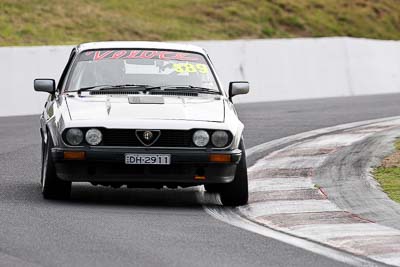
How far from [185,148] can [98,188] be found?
189cm

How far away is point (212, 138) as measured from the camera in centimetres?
1174

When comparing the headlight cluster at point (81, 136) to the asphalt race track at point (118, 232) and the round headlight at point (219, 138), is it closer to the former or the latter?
the asphalt race track at point (118, 232)

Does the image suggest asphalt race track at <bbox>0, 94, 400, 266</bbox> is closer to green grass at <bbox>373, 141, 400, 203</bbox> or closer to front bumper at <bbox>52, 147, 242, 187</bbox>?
front bumper at <bbox>52, 147, 242, 187</bbox>

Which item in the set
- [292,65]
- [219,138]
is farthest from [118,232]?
[292,65]

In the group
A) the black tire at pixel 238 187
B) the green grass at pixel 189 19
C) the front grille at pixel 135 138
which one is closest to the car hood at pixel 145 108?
the front grille at pixel 135 138

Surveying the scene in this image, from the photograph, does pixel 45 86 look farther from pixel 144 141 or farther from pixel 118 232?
pixel 118 232

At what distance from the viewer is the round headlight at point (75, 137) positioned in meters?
11.6

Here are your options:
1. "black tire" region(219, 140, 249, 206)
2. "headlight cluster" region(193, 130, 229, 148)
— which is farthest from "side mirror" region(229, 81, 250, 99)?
"headlight cluster" region(193, 130, 229, 148)

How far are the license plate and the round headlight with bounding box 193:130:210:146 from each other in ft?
0.94

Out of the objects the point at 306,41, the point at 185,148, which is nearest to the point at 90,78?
the point at 185,148

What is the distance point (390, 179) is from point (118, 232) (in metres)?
4.60

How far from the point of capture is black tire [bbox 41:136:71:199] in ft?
38.8

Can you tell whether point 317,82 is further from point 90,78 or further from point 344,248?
point 344,248

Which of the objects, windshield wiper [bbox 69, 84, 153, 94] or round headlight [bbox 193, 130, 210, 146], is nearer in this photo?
round headlight [bbox 193, 130, 210, 146]
